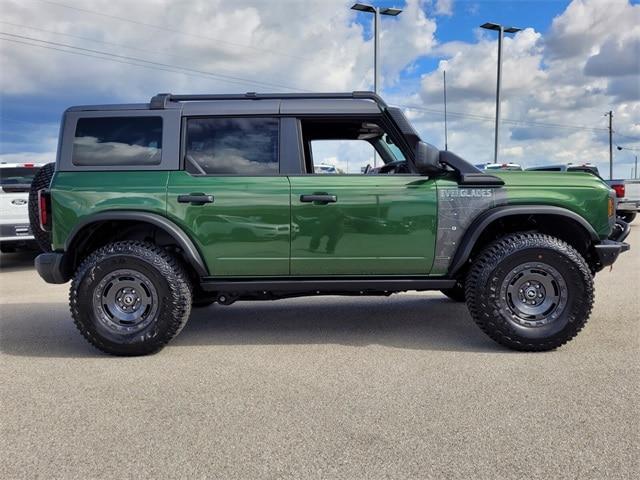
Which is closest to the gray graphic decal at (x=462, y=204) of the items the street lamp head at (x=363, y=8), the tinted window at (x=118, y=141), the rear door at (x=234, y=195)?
the rear door at (x=234, y=195)

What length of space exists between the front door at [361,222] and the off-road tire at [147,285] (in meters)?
1.01

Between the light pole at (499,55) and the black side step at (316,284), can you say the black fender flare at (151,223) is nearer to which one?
the black side step at (316,284)

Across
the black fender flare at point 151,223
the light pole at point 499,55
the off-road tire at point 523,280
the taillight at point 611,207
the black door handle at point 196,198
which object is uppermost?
the light pole at point 499,55

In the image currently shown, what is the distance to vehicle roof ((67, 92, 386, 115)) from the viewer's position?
4254 millimetres

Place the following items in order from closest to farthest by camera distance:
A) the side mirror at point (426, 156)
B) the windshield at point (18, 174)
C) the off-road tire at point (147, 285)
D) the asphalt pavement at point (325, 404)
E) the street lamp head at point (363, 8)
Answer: the asphalt pavement at point (325, 404), the side mirror at point (426, 156), the off-road tire at point (147, 285), the windshield at point (18, 174), the street lamp head at point (363, 8)

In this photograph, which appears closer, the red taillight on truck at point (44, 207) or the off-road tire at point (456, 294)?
the red taillight on truck at point (44, 207)

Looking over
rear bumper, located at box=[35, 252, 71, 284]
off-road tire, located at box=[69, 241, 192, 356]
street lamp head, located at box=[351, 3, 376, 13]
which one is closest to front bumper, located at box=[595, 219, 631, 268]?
off-road tire, located at box=[69, 241, 192, 356]

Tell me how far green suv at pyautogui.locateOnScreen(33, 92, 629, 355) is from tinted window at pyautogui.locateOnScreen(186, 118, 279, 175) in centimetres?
1

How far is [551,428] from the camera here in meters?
2.76

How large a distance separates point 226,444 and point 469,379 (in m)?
1.71

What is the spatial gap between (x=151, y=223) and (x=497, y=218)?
2.73 meters

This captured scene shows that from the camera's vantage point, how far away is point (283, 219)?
409 cm

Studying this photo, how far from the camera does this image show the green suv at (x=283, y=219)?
4.07 meters

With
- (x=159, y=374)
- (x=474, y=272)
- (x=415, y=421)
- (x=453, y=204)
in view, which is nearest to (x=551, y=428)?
(x=415, y=421)
